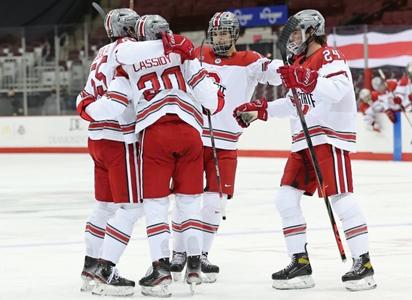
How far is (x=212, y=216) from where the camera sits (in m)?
5.55

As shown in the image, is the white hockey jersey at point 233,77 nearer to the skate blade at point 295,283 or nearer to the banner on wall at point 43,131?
the skate blade at point 295,283

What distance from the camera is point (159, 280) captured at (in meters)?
4.71

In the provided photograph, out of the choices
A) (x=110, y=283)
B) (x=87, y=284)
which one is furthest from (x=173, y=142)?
(x=87, y=284)

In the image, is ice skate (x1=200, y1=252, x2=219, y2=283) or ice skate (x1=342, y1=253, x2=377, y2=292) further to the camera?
ice skate (x1=200, y1=252, x2=219, y2=283)

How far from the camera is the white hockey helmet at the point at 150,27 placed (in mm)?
4801

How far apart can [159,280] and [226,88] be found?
4.46ft

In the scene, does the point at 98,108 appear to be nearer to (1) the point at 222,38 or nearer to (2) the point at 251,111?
(2) the point at 251,111

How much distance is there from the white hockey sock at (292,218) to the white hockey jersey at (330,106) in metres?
0.21

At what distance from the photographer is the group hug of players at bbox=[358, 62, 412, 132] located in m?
15.1

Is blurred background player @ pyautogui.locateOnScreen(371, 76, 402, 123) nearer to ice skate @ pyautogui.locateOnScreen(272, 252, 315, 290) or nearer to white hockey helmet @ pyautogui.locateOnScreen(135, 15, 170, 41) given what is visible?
ice skate @ pyautogui.locateOnScreen(272, 252, 315, 290)

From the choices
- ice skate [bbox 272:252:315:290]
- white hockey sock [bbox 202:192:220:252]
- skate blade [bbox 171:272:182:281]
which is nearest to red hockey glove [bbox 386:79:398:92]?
white hockey sock [bbox 202:192:220:252]

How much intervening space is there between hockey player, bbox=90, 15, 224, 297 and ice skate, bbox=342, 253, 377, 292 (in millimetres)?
677

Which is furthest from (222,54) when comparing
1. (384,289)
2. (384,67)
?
(384,67)

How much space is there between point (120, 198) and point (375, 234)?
2658 millimetres
